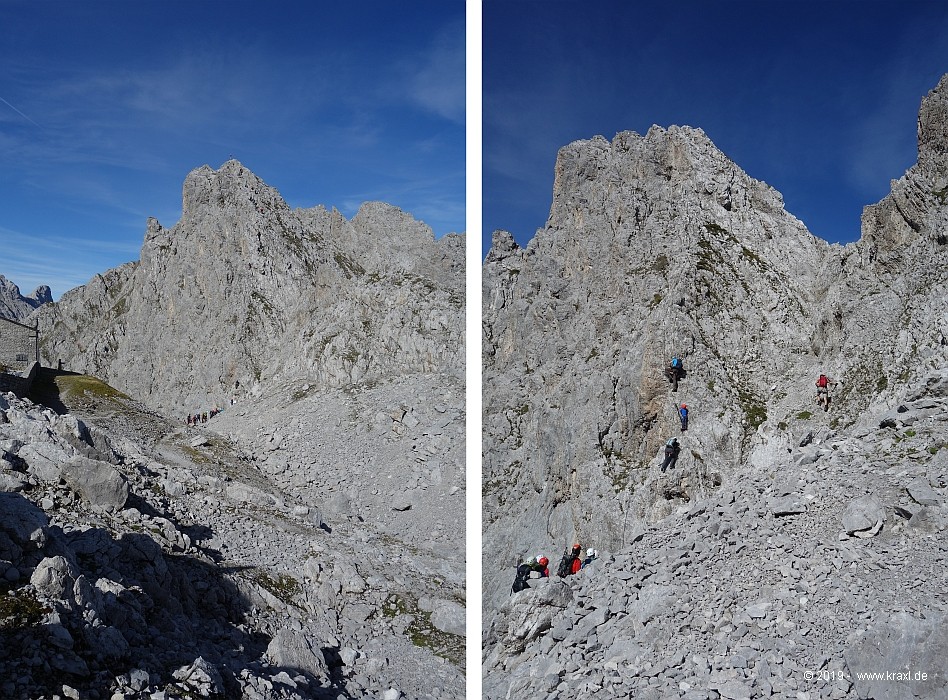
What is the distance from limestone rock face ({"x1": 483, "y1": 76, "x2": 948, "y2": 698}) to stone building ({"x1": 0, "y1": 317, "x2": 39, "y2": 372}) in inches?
1015

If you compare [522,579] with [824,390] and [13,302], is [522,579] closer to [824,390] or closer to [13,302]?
[824,390]

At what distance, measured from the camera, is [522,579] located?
8961mm

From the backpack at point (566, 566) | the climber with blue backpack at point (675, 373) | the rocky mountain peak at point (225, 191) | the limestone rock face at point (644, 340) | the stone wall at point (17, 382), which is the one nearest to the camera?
the backpack at point (566, 566)

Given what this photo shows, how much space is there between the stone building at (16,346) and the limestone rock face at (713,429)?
25789mm

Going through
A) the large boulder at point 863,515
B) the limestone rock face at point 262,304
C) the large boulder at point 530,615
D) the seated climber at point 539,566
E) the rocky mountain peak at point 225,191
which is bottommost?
the large boulder at point 530,615

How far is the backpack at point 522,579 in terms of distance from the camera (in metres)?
8.84

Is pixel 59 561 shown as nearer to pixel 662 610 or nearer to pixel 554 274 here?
pixel 662 610

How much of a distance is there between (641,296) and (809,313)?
340 inches

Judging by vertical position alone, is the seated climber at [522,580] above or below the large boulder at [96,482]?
below

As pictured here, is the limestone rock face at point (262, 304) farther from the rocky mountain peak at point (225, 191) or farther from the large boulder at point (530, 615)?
the large boulder at point (530, 615)

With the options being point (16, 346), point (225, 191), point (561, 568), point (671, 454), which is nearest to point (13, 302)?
point (225, 191)

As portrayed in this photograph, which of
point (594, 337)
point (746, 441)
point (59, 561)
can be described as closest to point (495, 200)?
point (59, 561)

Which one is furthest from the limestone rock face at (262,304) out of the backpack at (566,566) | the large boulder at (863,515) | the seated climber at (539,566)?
the large boulder at (863,515)

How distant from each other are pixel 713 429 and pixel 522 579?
11553mm
